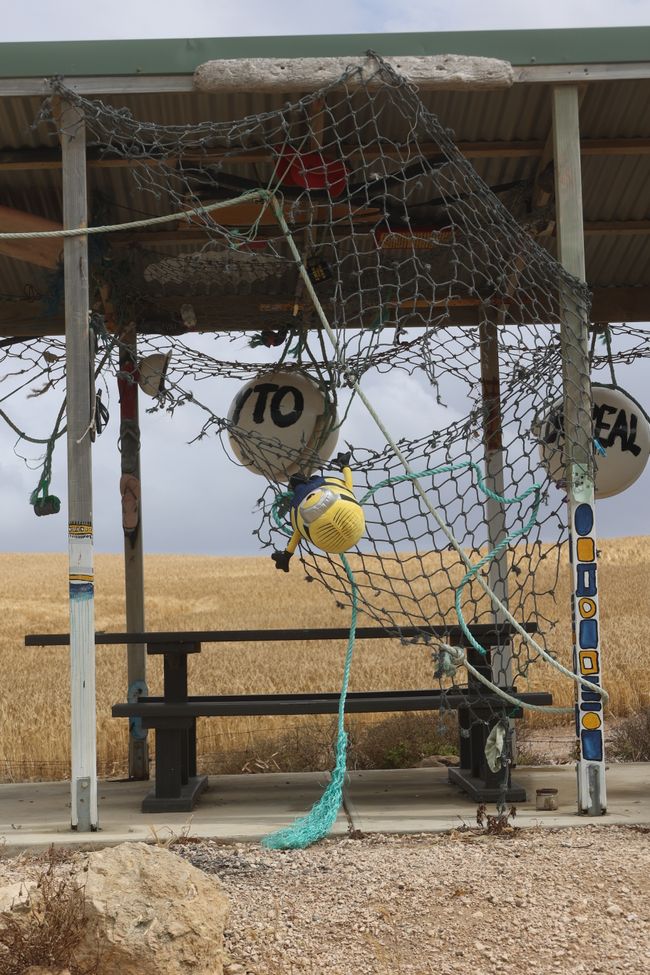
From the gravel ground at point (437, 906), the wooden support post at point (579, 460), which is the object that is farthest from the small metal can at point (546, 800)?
the gravel ground at point (437, 906)

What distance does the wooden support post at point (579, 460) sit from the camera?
6.32 metres

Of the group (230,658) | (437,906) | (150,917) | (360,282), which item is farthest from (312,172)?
(230,658)

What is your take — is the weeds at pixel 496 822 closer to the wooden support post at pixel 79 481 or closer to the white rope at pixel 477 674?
the white rope at pixel 477 674

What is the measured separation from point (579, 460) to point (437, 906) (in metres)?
2.69

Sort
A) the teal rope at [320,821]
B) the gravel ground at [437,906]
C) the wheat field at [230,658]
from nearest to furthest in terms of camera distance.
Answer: the gravel ground at [437,906] → the teal rope at [320,821] → the wheat field at [230,658]

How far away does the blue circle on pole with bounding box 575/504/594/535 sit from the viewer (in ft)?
21.1

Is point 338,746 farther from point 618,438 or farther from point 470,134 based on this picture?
point 470,134

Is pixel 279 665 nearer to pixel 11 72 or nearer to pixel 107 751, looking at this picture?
pixel 107 751

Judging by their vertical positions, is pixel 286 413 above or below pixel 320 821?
above

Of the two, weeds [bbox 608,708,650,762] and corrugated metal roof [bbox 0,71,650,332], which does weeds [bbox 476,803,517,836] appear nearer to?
weeds [bbox 608,708,650,762]

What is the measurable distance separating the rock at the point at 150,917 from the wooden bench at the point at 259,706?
84.5 inches

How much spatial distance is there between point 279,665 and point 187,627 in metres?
6.79

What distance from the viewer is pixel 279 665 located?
15.6 metres

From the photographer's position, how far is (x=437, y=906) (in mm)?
4680
